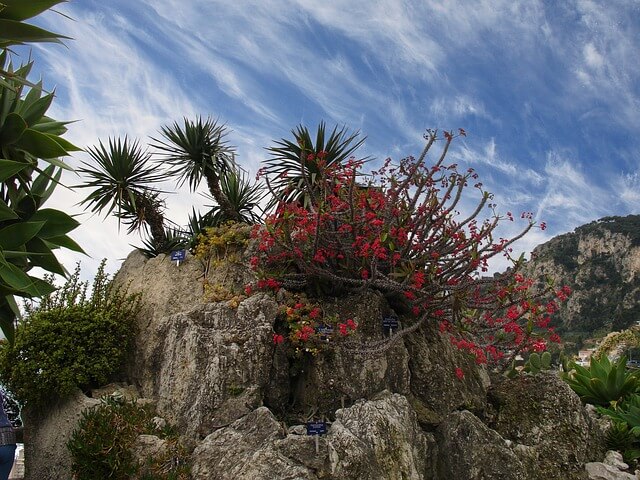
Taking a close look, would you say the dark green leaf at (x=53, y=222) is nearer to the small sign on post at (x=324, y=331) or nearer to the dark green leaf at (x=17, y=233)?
the dark green leaf at (x=17, y=233)

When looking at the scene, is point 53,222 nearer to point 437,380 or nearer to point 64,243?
point 64,243

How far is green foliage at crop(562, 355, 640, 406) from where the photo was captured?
9344 mm

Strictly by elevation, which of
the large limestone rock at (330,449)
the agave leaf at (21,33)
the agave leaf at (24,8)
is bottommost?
the large limestone rock at (330,449)

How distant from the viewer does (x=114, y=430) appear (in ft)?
23.0

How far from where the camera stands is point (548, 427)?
301 inches

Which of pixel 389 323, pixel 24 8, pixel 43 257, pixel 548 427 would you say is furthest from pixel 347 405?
pixel 24 8

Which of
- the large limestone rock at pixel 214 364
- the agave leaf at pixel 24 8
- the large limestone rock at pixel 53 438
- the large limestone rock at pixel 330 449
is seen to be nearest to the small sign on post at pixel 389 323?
the large limestone rock at pixel 330 449

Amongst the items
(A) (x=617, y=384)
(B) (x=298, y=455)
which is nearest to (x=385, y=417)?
(B) (x=298, y=455)

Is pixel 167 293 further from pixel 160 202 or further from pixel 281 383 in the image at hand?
pixel 160 202

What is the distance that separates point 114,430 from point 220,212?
20.6ft

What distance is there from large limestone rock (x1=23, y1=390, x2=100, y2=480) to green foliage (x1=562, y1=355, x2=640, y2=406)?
800 centimetres

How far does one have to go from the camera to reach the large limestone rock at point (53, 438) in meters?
7.84

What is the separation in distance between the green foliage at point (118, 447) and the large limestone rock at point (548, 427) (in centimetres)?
437

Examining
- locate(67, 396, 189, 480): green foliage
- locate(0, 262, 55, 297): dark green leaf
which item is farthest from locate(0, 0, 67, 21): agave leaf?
locate(67, 396, 189, 480): green foliage
